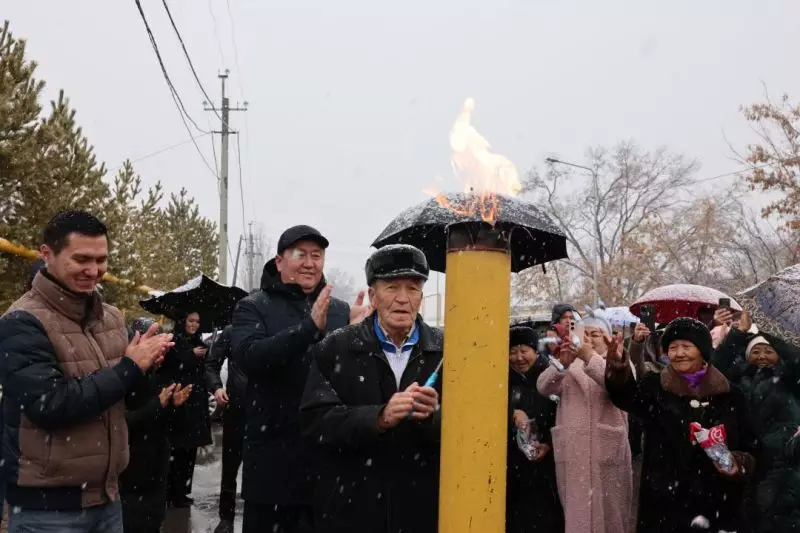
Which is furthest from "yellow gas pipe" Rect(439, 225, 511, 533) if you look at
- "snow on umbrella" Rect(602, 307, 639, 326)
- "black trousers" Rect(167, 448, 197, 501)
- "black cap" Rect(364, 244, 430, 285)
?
"snow on umbrella" Rect(602, 307, 639, 326)

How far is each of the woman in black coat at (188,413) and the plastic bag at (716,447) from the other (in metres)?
4.38

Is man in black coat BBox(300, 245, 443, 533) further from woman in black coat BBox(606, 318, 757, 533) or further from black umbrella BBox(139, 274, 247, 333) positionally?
black umbrella BBox(139, 274, 247, 333)

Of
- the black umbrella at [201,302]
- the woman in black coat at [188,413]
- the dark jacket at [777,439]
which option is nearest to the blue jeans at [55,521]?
the woman in black coat at [188,413]

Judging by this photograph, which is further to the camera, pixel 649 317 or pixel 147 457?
pixel 649 317

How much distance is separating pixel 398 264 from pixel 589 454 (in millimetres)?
2471

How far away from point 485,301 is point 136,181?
21.4 metres

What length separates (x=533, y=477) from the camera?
5227 millimetres

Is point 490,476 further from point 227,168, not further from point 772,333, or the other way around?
point 227,168

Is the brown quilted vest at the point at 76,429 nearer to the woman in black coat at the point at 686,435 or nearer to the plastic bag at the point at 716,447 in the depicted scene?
the woman in black coat at the point at 686,435

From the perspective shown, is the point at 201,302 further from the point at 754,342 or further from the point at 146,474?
the point at 754,342

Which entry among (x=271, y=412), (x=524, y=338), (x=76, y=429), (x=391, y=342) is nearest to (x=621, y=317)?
(x=524, y=338)

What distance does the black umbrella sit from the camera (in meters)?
7.53

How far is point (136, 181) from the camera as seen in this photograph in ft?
71.5

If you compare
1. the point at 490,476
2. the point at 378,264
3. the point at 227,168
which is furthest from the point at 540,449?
the point at 227,168
